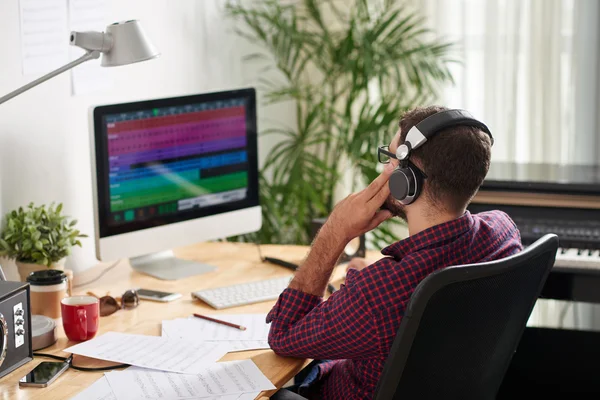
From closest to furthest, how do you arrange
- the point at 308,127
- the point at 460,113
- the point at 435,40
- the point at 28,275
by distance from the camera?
the point at 460,113 < the point at 28,275 < the point at 308,127 < the point at 435,40

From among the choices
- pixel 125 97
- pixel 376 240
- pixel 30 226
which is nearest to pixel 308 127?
pixel 376 240

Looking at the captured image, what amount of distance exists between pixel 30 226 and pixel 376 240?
5.30 ft

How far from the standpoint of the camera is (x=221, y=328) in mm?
2037

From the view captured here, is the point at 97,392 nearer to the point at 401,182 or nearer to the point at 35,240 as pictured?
the point at 35,240

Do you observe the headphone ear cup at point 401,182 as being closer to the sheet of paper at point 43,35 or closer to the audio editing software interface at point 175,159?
the audio editing software interface at point 175,159

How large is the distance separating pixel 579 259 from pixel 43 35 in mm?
1568

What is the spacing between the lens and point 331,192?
3.53 m

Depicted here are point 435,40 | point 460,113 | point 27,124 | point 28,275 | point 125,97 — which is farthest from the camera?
point 435,40

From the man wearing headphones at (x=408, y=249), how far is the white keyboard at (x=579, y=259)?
2.27ft

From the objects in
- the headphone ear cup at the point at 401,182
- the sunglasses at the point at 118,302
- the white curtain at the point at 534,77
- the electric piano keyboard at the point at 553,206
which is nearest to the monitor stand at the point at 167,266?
the sunglasses at the point at 118,302

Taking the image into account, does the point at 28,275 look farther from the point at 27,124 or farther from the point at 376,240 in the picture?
the point at 376,240

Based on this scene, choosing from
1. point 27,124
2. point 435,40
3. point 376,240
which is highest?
point 435,40

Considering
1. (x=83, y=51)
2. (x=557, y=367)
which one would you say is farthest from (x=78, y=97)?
(x=557, y=367)

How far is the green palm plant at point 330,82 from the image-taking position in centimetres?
330
